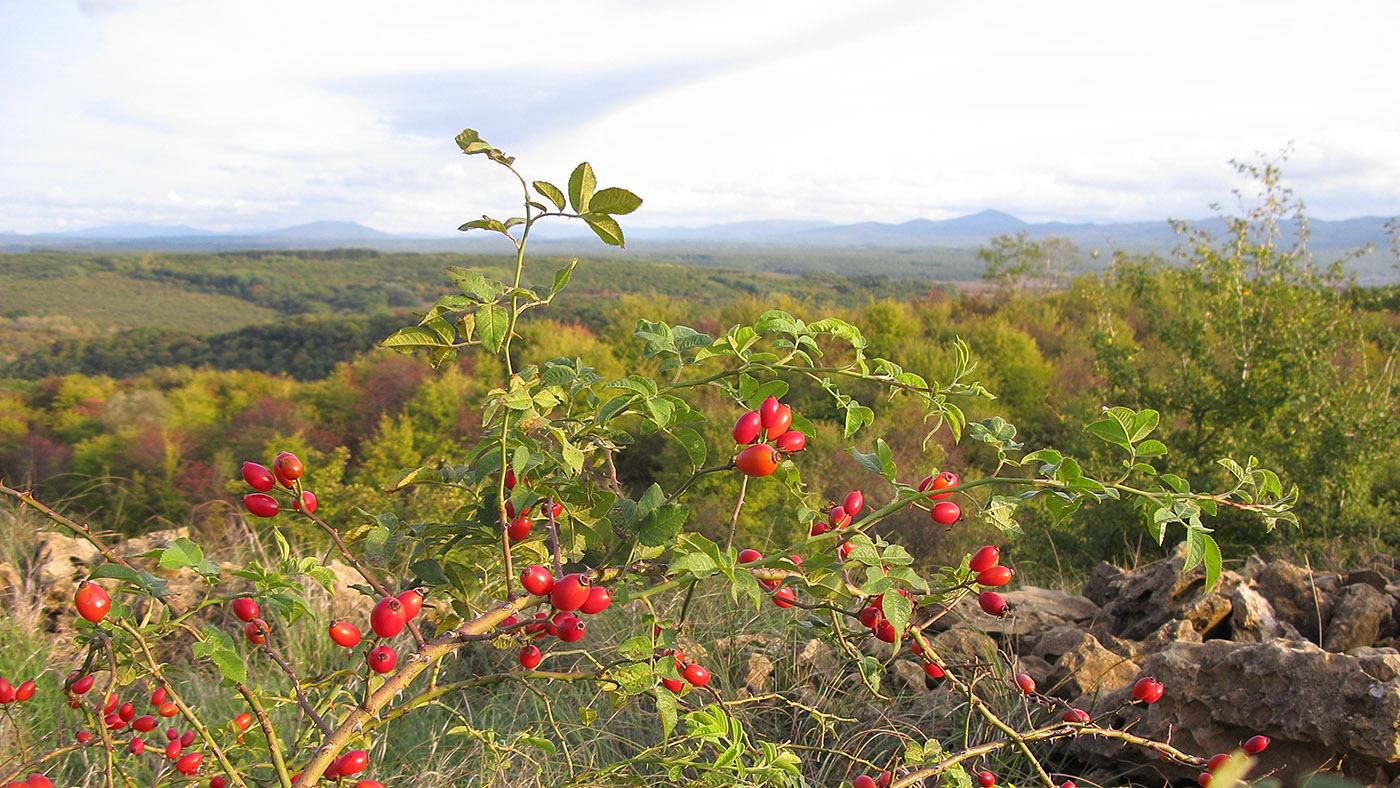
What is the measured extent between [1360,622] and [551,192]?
9.88ft

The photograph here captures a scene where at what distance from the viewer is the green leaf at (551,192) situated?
3.38ft

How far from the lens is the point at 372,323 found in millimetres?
22047

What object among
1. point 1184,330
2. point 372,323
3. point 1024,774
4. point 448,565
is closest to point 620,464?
point 1184,330

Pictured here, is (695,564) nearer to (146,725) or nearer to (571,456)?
(571,456)

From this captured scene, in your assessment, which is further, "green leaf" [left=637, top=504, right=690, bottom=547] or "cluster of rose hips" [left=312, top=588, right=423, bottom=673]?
"green leaf" [left=637, top=504, right=690, bottom=547]

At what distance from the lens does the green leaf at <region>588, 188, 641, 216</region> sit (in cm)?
103

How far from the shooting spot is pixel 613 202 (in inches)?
41.1

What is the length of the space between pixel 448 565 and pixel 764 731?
1.69m

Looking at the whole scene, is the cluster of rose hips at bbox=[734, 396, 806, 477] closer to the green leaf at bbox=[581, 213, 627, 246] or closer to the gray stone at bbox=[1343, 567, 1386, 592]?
the green leaf at bbox=[581, 213, 627, 246]

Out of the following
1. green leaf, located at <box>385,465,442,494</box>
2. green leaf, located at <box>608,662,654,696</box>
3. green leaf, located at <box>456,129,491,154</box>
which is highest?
green leaf, located at <box>456,129,491,154</box>

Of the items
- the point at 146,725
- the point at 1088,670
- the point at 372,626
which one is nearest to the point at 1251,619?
the point at 1088,670

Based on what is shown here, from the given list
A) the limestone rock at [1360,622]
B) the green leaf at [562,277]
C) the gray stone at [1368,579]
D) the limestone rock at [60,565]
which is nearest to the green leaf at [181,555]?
the green leaf at [562,277]

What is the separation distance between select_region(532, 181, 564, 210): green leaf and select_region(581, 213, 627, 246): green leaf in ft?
0.13

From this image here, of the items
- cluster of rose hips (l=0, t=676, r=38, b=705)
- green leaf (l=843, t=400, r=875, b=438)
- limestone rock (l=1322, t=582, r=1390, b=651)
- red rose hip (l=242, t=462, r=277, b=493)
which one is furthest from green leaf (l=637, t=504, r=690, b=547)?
limestone rock (l=1322, t=582, r=1390, b=651)
